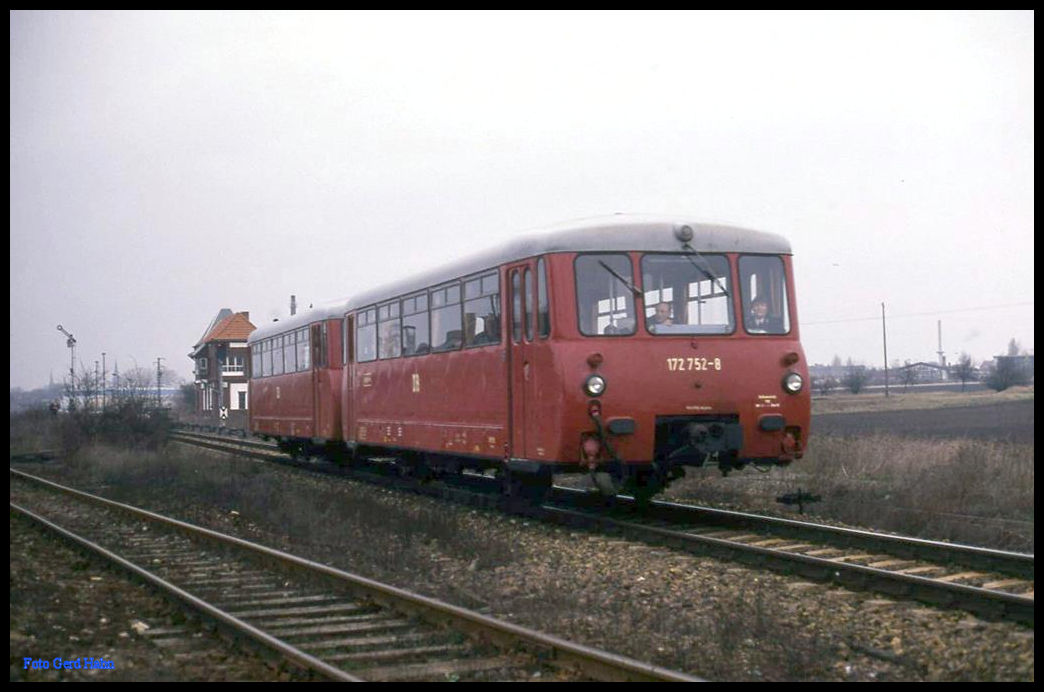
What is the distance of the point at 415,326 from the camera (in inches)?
618

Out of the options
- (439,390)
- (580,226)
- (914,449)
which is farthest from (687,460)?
(914,449)

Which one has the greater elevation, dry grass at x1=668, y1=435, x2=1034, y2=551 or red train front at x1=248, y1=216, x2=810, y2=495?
red train front at x1=248, y1=216, x2=810, y2=495

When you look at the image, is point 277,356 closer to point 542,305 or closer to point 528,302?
point 528,302

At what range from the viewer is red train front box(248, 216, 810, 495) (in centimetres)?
1145

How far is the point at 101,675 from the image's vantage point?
254 inches

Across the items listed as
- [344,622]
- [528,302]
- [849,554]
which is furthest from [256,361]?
[344,622]

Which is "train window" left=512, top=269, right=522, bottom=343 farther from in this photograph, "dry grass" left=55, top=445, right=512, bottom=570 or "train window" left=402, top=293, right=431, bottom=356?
"train window" left=402, top=293, right=431, bottom=356

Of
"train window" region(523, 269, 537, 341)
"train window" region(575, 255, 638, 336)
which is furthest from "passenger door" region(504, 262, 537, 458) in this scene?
"train window" region(575, 255, 638, 336)

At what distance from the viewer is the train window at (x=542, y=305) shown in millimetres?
11680

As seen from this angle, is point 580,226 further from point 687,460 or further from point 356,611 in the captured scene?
point 356,611

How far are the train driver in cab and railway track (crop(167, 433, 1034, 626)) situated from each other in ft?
6.36

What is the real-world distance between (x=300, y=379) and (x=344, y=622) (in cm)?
1543

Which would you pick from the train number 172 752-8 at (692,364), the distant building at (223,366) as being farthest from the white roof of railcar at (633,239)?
the distant building at (223,366)

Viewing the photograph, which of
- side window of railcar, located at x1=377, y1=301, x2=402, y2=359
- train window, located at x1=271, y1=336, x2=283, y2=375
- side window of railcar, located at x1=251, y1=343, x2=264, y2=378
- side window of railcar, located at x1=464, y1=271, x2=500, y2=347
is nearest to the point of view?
side window of railcar, located at x1=464, y1=271, x2=500, y2=347
